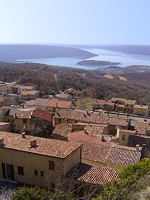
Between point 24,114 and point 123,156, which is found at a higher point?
point 123,156

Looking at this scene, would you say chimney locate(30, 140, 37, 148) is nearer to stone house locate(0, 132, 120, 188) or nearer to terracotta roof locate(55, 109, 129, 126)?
stone house locate(0, 132, 120, 188)

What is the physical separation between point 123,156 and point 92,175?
4217 millimetres

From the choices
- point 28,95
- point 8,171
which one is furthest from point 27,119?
point 28,95

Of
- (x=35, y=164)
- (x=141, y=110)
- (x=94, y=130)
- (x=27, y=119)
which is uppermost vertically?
(x=35, y=164)

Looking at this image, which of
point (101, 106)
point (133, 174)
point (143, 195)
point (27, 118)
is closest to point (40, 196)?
point (143, 195)

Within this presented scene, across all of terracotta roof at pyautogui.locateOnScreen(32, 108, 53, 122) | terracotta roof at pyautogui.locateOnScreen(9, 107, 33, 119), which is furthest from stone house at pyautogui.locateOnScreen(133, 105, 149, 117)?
terracotta roof at pyautogui.locateOnScreen(9, 107, 33, 119)

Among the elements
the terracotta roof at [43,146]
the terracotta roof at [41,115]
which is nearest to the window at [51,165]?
the terracotta roof at [43,146]

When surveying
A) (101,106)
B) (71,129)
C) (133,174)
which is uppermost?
(133,174)

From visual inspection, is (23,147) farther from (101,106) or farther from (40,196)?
(101,106)

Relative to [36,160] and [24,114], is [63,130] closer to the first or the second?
[24,114]

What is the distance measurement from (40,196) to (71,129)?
1733 centimetres

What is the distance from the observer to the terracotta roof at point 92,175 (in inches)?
599

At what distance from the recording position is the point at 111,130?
33812mm

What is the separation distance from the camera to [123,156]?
758 inches
